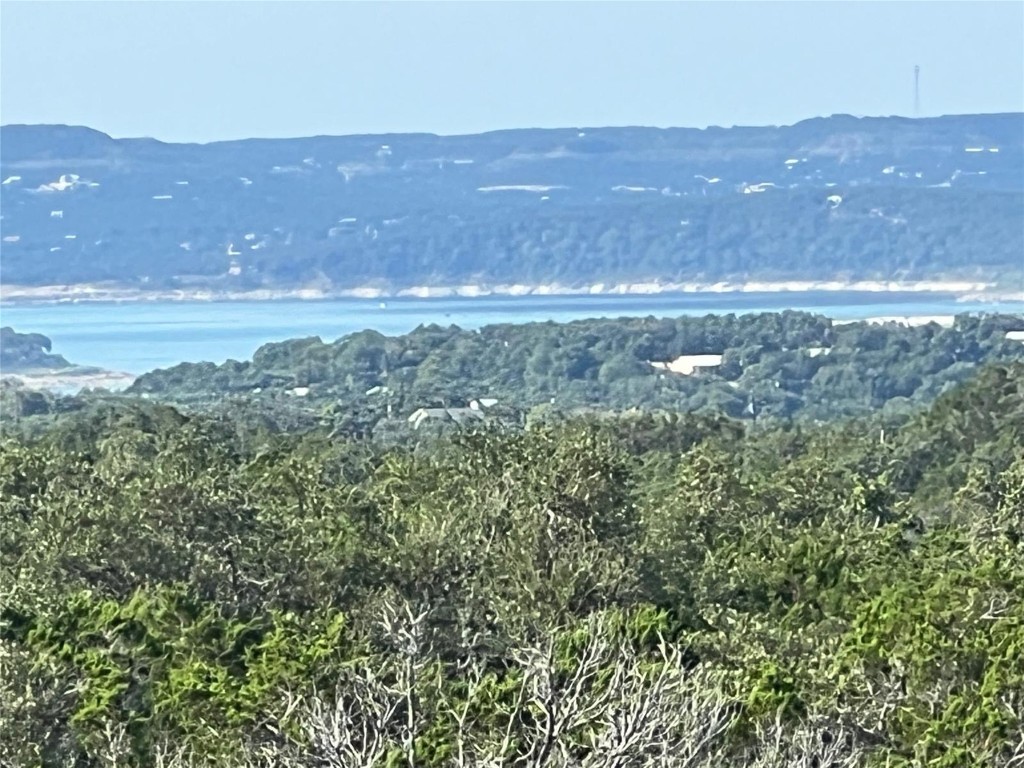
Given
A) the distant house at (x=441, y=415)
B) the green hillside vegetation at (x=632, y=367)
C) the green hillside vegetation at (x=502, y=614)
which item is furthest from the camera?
the green hillside vegetation at (x=632, y=367)

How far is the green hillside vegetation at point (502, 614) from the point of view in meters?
20.1

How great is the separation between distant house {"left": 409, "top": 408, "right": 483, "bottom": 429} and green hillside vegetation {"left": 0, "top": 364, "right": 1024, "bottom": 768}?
66730 millimetres

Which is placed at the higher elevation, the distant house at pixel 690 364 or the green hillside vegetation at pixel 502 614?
the green hillside vegetation at pixel 502 614

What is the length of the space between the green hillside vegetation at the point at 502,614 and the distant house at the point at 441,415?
66730 mm

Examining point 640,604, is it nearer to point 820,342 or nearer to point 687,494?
point 687,494

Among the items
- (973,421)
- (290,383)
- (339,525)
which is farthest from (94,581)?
(290,383)

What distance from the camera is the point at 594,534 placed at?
1328 inches

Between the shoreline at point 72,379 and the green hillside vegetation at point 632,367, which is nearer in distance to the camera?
the green hillside vegetation at point 632,367

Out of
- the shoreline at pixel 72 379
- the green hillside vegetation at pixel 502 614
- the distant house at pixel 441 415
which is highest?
the green hillside vegetation at pixel 502 614

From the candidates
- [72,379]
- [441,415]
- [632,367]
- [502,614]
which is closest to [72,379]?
[72,379]

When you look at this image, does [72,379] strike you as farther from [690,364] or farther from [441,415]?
[441,415]

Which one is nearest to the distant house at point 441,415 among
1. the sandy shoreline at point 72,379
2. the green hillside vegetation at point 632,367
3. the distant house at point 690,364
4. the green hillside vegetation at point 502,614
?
the green hillside vegetation at point 632,367

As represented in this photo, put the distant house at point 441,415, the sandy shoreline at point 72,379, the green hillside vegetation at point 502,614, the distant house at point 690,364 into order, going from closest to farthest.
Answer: the green hillside vegetation at point 502,614 → the distant house at point 441,415 → the distant house at point 690,364 → the sandy shoreline at point 72,379

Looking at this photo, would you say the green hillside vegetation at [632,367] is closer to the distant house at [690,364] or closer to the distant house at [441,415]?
the distant house at [690,364]
